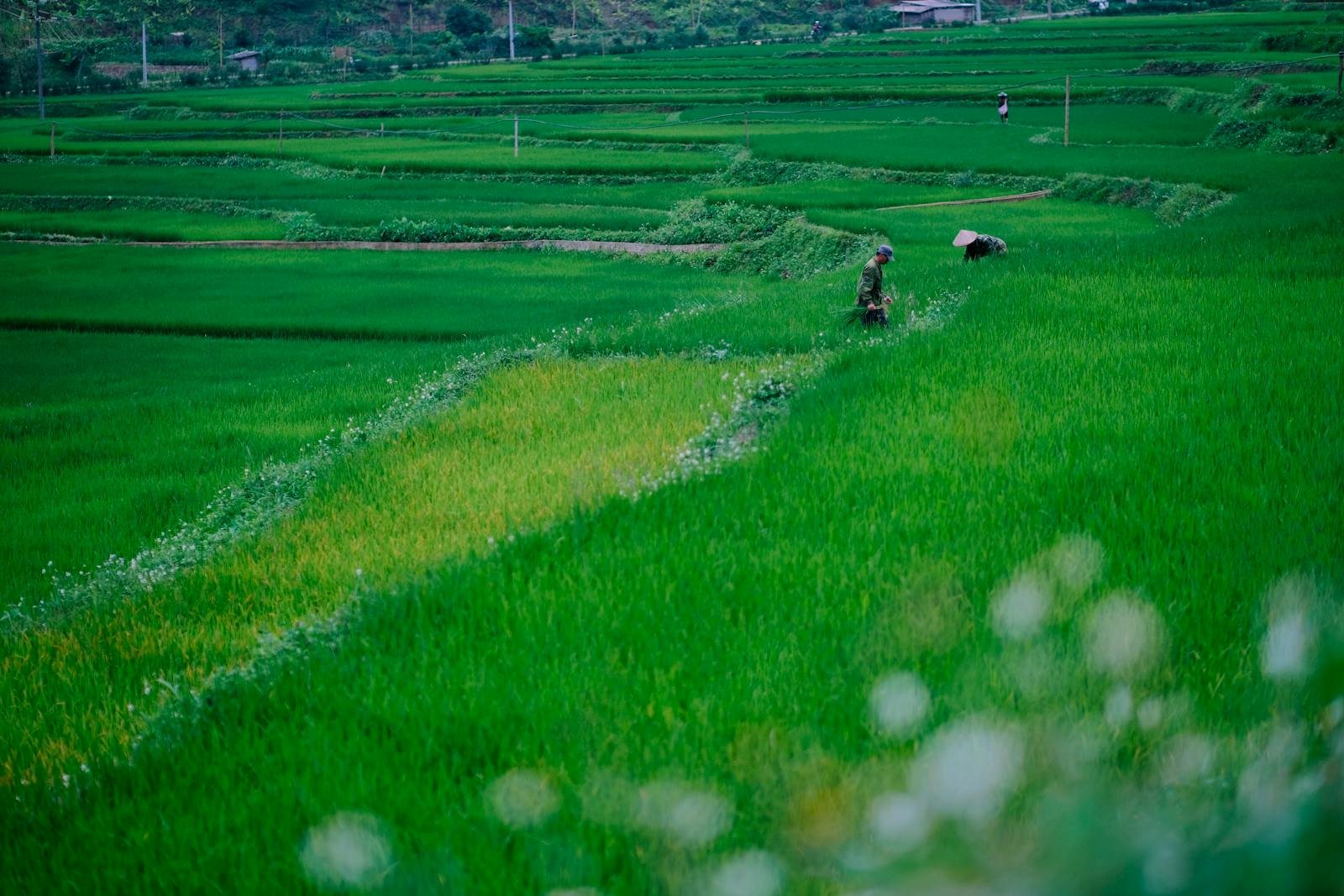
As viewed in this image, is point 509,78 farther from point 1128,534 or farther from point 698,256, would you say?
point 1128,534

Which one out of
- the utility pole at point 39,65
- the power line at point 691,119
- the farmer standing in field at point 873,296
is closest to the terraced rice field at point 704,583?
the farmer standing in field at point 873,296

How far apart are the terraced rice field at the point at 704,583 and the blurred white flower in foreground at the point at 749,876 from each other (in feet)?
0.04

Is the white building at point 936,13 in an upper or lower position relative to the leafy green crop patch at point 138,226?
upper

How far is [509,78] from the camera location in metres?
50.1

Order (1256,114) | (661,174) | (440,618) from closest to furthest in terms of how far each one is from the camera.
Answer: (440,618), (1256,114), (661,174)

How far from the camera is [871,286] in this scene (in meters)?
9.82

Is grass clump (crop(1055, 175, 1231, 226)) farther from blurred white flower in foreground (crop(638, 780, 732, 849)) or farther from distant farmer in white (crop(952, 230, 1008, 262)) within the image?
blurred white flower in foreground (crop(638, 780, 732, 849))

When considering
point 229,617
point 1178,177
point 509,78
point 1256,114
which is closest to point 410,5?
point 509,78

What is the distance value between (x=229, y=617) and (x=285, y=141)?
31961mm

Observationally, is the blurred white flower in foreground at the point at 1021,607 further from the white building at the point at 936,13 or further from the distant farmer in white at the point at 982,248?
the white building at the point at 936,13

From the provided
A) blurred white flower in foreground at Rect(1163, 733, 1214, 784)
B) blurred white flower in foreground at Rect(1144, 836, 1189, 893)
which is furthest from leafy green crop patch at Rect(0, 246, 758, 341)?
blurred white flower in foreground at Rect(1144, 836, 1189, 893)

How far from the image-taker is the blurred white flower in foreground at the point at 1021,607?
12.2 feet

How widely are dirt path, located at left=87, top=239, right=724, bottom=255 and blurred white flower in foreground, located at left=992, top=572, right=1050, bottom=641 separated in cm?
1455

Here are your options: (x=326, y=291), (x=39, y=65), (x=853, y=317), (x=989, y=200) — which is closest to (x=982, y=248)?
(x=853, y=317)
